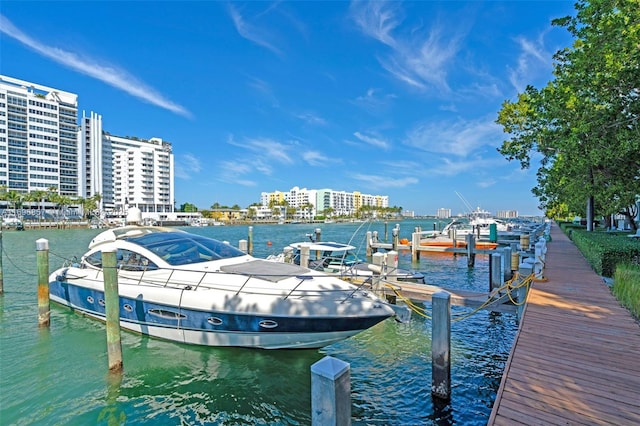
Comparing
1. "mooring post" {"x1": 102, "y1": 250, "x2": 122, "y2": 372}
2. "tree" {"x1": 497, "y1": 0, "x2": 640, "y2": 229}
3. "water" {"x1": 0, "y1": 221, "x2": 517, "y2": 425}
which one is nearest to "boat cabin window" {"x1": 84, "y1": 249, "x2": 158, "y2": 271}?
"mooring post" {"x1": 102, "y1": 250, "x2": 122, "y2": 372}

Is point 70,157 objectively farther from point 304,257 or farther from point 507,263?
point 507,263

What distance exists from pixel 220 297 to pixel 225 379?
1.68 meters

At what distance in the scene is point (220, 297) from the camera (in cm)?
769

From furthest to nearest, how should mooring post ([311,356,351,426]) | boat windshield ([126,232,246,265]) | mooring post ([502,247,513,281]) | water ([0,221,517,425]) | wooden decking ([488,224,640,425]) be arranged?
1. mooring post ([502,247,513,281])
2. boat windshield ([126,232,246,265])
3. water ([0,221,517,425])
4. wooden decking ([488,224,640,425])
5. mooring post ([311,356,351,426])

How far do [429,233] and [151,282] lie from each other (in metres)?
34.4

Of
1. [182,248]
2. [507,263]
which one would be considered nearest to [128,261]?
[182,248]

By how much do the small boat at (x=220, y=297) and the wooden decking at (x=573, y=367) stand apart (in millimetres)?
2835

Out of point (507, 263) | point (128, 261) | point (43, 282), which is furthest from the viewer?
point (507, 263)

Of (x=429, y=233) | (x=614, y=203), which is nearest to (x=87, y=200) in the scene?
(x=429, y=233)

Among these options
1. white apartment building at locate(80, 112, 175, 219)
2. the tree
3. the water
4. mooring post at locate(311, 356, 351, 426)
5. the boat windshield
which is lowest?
the water

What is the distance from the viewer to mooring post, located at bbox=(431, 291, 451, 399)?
6.04 m

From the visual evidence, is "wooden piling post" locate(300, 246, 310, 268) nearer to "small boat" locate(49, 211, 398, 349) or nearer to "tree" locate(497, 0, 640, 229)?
"small boat" locate(49, 211, 398, 349)

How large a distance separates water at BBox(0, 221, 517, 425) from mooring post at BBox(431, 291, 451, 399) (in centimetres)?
31

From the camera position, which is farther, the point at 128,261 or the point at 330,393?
the point at 128,261
